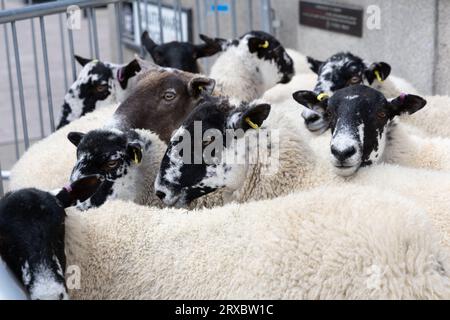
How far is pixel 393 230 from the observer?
2781 millimetres

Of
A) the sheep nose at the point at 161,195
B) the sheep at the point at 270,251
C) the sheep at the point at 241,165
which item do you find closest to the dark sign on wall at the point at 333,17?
the sheep at the point at 241,165

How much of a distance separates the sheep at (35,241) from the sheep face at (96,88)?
2.48 metres

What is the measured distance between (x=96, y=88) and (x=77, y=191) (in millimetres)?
2398

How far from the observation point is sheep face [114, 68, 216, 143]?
4.57 meters

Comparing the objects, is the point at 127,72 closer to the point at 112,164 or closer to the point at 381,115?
the point at 112,164

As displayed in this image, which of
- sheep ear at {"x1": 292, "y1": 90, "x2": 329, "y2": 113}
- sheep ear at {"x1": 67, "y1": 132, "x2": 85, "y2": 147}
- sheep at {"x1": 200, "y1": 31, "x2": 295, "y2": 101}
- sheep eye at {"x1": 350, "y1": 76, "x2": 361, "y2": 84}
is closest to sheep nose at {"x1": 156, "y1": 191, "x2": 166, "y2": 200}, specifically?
sheep ear at {"x1": 67, "y1": 132, "x2": 85, "y2": 147}

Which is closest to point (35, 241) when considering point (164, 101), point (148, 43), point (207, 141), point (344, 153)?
point (207, 141)

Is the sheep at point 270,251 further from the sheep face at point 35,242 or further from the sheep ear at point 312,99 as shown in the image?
the sheep ear at point 312,99

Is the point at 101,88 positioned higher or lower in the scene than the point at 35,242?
lower

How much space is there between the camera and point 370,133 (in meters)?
3.95

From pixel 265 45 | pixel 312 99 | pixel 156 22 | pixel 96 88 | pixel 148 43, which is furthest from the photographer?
pixel 156 22
